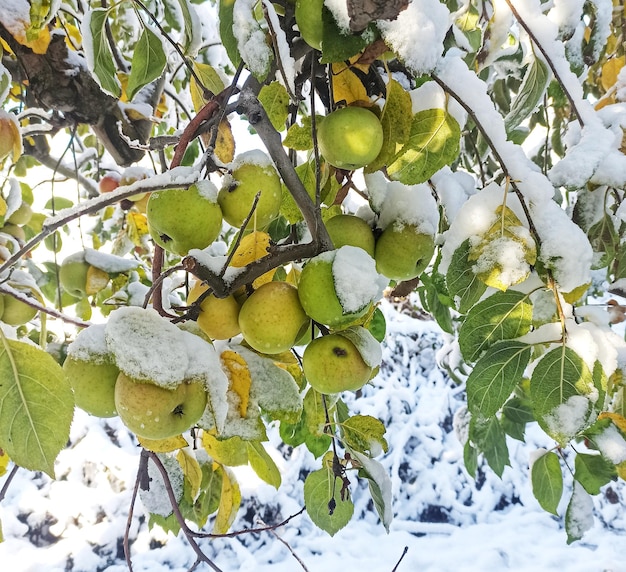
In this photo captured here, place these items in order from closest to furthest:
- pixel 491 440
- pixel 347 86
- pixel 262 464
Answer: pixel 347 86 → pixel 262 464 → pixel 491 440

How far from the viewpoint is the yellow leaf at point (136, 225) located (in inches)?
82.3

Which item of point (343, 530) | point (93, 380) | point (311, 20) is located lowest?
point (343, 530)

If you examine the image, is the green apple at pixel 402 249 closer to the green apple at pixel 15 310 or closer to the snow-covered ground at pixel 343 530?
the green apple at pixel 15 310

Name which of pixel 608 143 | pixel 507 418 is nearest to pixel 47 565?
pixel 507 418

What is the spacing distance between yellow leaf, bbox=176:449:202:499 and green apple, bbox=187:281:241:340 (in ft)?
1.52

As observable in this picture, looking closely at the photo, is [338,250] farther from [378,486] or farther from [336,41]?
[378,486]

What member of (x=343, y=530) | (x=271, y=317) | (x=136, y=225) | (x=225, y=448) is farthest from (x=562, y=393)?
(x=343, y=530)

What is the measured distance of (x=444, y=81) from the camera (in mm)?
747

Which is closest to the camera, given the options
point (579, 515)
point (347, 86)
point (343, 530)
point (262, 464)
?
point (347, 86)

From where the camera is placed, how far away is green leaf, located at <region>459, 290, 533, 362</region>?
742mm

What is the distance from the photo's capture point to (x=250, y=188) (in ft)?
2.44

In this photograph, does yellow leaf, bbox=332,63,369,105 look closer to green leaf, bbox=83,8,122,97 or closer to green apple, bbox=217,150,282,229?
Answer: green apple, bbox=217,150,282,229

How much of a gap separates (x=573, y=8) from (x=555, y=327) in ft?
1.99

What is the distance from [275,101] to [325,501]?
2.82 feet
